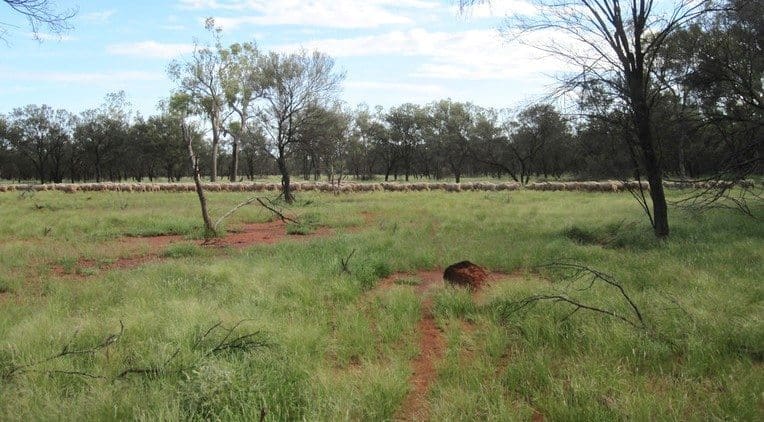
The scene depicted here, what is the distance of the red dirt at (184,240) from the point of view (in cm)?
962

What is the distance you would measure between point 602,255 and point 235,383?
24.9 ft

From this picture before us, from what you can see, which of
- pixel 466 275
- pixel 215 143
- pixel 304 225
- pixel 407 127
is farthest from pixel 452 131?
pixel 466 275

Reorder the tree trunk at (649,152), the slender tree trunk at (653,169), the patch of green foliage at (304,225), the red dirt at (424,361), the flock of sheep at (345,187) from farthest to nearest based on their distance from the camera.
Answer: the flock of sheep at (345,187) < the patch of green foliage at (304,225) < the slender tree trunk at (653,169) < the tree trunk at (649,152) < the red dirt at (424,361)

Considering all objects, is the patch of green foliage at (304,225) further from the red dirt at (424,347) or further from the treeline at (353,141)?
the treeline at (353,141)

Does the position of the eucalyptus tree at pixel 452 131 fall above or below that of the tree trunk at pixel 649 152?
above

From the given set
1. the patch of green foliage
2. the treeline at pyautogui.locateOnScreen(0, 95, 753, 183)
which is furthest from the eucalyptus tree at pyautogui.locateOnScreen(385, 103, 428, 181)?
the patch of green foliage

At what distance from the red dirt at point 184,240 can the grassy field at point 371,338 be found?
0.69ft

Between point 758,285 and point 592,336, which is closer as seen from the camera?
point 592,336

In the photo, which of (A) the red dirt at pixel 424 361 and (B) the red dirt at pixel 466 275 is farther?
(B) the red dirt at pixel 466 275

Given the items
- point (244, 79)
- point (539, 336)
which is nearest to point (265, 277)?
point (539, 336)

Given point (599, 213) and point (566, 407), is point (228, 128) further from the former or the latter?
point (566, 407)

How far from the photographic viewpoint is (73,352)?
435 centimetres

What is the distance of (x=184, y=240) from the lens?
12.8m

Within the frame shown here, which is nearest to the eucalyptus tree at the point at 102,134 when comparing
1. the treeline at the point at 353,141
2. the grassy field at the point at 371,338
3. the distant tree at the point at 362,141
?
the treeline at the point at 353,141
